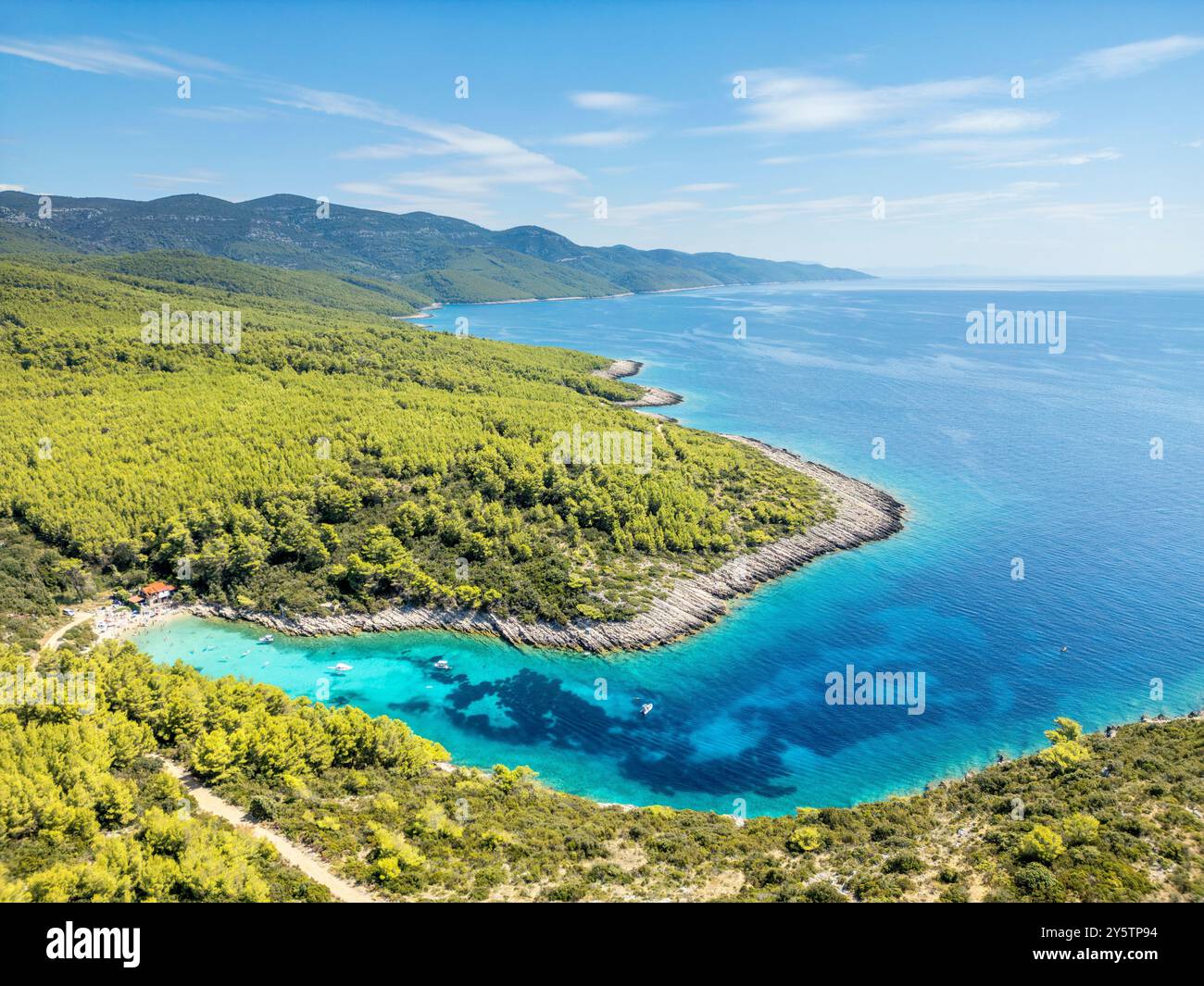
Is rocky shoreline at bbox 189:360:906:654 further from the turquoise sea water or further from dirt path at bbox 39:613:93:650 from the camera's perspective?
dirt path at bbox 39:613:93:650

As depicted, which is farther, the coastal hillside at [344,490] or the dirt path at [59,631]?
the coastal hillside at [344,490]

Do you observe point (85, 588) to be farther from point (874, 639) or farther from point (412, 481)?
point (874, 639)

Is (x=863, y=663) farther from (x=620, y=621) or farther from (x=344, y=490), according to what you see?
(x=344, y=490)

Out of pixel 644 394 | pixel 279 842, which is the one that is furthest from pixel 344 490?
pixel 644 394

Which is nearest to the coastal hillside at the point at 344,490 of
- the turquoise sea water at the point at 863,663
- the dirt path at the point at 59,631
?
the dirt path at the point at 59,631

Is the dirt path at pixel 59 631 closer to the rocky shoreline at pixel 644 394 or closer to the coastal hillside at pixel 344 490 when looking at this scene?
the coastal hillside at pixel 344 490

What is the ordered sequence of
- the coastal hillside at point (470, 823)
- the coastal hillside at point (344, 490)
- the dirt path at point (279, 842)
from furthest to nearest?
the coastal hillside at point (344, 490)
the dirt path at point (279, 842)
the coastal hillside at point (470, 823)
